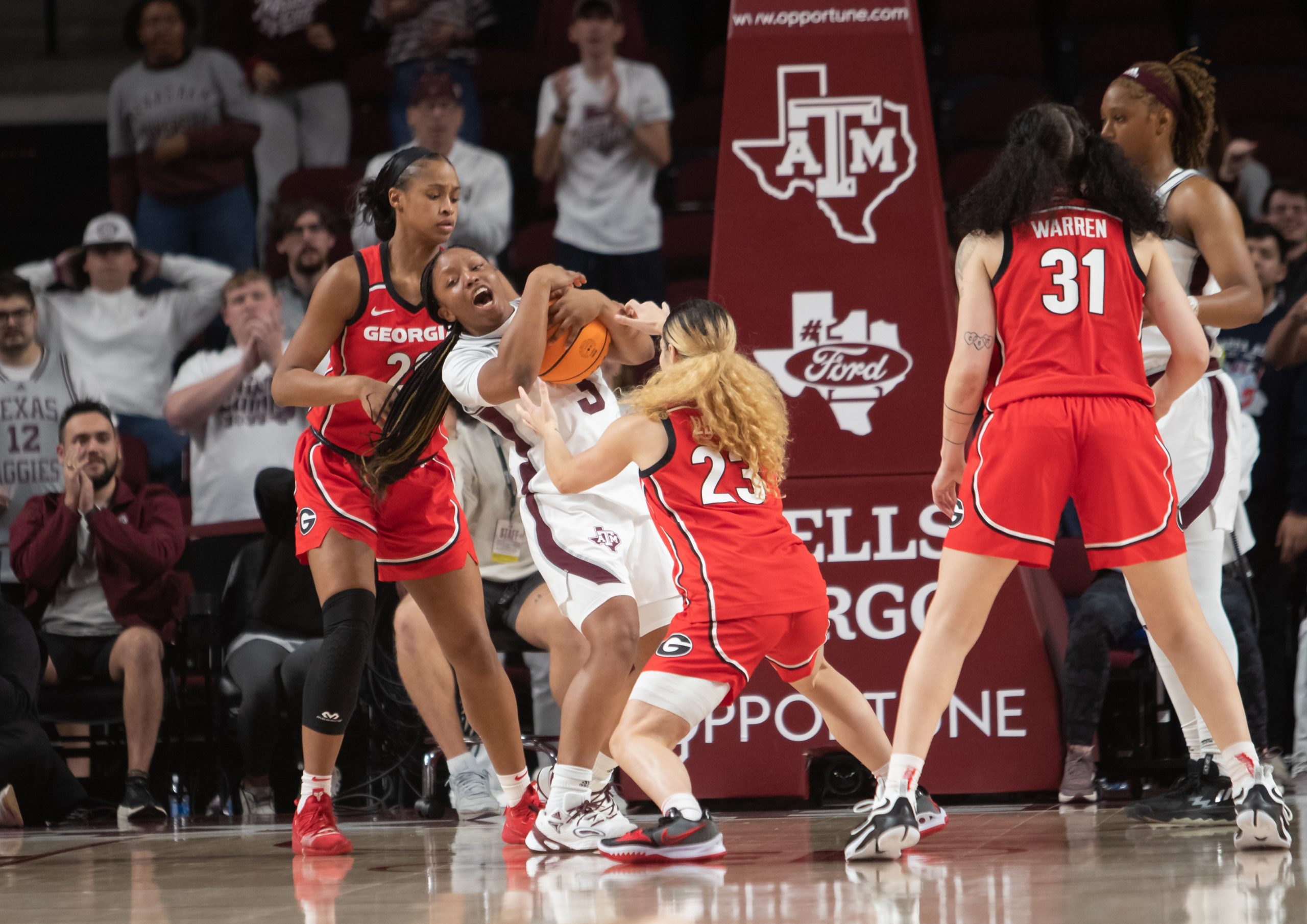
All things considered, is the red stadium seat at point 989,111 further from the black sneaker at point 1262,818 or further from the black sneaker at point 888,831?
the black sneaker at point 888,831

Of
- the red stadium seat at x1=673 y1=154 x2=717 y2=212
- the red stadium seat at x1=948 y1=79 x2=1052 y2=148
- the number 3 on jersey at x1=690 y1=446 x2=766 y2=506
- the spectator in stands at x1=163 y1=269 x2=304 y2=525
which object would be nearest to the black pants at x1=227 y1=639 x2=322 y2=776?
the spectator in stands at x1=163 y1=269 x2=304 y2=525

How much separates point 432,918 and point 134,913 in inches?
27.9

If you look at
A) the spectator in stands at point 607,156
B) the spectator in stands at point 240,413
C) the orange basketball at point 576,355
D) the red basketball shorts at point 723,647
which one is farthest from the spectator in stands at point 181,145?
the red basketball shorts at point 723,647

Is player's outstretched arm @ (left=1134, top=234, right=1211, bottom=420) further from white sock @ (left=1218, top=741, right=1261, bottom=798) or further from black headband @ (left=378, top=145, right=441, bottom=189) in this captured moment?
black headband @ (left=378, top=145, right=441, bottom=189)

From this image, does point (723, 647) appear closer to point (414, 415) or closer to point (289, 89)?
point (414, 415)

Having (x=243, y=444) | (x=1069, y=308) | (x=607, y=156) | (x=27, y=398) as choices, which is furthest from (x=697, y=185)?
(x=1069, y=308)

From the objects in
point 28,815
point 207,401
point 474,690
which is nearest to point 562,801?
point 474,690

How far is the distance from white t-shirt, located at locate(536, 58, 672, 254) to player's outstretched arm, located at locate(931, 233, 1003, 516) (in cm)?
408

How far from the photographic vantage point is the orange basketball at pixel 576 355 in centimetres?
408

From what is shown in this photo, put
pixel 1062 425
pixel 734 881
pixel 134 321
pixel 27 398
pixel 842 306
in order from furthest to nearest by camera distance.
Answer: pixel 134 321
pixel 27 398
pixel 842 306
pixel 1062 425
pixel 734 881

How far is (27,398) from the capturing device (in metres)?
6.62

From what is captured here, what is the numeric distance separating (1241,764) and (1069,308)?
3.53ft

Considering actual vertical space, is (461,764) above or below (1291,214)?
below

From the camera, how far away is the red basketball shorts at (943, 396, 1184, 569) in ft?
11.4
